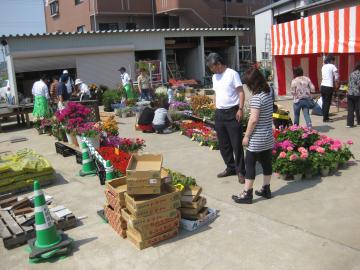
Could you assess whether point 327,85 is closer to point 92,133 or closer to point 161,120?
point 161,120

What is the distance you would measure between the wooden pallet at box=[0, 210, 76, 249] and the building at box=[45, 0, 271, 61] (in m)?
27.3

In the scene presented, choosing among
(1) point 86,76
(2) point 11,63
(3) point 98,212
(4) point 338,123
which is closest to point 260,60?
(1) point 86,76

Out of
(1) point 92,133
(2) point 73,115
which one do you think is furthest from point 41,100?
(1) point 92,133

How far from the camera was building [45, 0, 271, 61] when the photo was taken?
3175 centimetres

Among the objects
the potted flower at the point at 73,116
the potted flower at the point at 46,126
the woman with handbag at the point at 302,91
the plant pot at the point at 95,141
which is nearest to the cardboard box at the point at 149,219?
the plant pot at the point at 95,141

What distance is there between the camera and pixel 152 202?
187 inches

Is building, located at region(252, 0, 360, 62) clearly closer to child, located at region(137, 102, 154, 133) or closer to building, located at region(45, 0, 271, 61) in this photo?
building, located at region(45, 0, 271, 61)

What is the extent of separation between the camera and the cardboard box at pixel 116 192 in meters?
5.04

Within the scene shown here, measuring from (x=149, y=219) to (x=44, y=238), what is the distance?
1.26 meters

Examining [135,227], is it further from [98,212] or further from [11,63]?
[11,63]

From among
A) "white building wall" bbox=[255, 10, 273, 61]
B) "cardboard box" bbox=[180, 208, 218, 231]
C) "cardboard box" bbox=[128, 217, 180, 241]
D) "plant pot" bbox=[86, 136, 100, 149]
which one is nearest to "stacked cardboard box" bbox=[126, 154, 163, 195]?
"cardboard box" bbox=[128, 217, 180, 241]

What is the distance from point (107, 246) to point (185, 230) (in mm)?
974

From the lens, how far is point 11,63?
21.7m

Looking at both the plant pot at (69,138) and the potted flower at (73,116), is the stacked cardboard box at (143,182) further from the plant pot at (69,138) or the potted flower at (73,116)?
the plant pot at (69,138)
